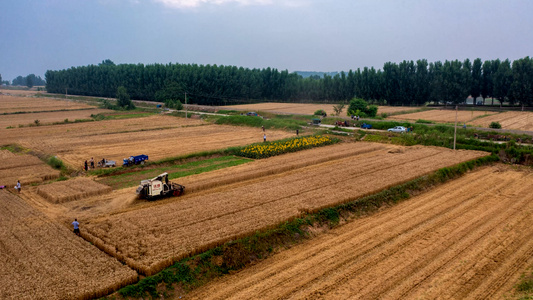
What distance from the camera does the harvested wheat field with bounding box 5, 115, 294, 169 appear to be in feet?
136

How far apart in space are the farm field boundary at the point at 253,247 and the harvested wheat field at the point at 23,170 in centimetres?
1997

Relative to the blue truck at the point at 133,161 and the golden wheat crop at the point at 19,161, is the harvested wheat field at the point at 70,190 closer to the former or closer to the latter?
the blue truck at the point at 133,161

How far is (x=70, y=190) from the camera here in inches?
1101

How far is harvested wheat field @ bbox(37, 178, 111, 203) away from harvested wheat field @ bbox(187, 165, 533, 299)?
1453 centimetres

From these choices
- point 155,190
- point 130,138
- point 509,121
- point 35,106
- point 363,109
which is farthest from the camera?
point 35,106

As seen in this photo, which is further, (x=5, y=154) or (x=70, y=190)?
(x=5, y=154)

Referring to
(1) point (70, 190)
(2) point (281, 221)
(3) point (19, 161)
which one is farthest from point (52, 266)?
(3) point (19, 161)

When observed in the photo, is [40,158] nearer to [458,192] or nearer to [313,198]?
[313,198]

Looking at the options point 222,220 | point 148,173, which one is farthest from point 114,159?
point 222,220

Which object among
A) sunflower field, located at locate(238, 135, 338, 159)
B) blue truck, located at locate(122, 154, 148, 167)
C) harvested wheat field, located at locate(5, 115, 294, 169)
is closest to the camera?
blue truck, located at locate(122, 154, 148, 167)

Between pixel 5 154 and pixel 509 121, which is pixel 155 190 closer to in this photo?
pixel 5 154

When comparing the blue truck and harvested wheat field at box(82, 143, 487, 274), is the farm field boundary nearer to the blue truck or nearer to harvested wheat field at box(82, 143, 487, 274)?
harvested wheat field at box(82, 143, 487, 274)

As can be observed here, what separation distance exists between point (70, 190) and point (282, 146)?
21.5 meters

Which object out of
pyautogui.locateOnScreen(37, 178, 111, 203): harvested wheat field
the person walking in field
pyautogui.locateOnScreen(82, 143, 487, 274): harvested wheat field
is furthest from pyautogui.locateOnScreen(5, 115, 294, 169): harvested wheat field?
the person walking in field
